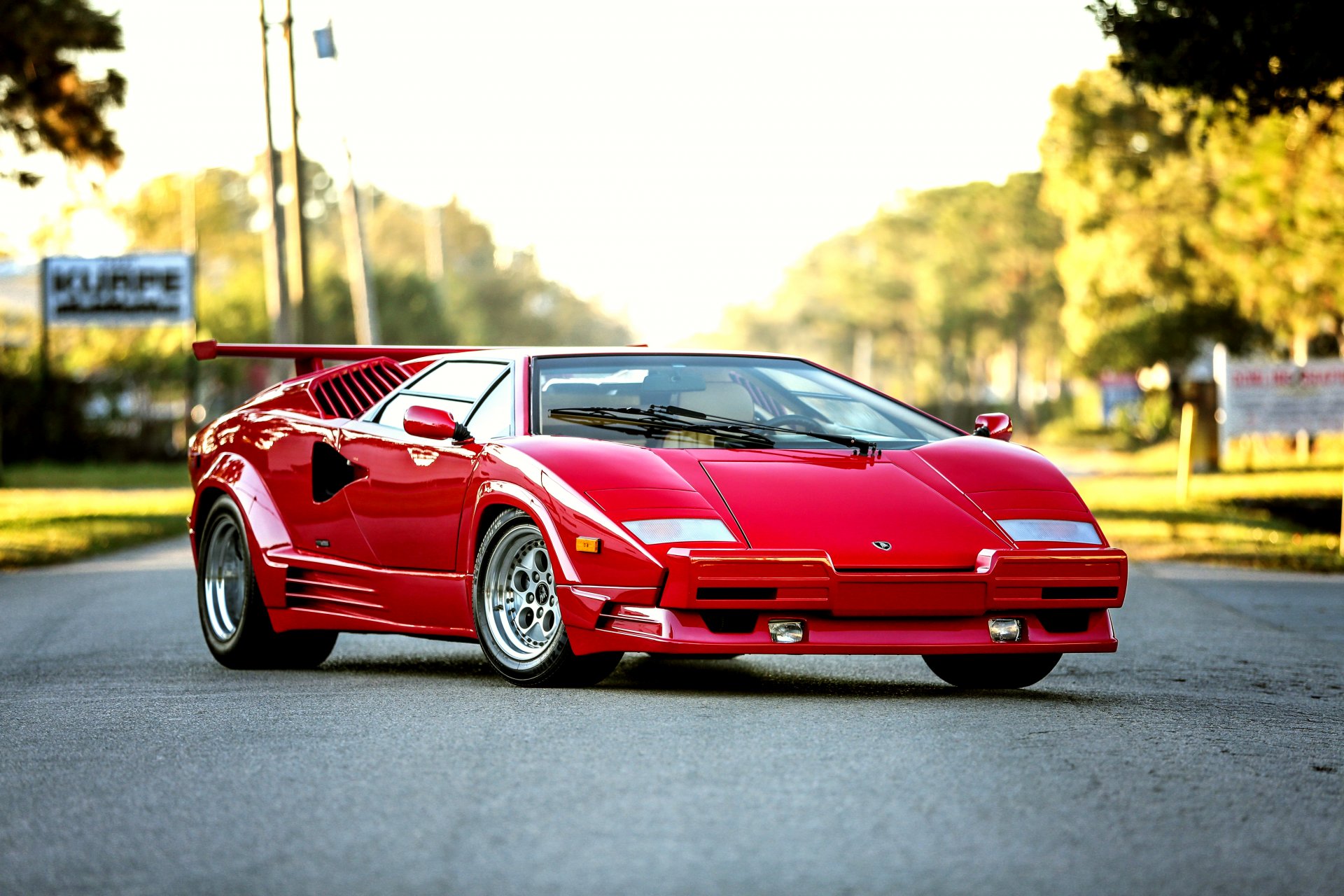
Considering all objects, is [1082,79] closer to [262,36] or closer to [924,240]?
[262,36]

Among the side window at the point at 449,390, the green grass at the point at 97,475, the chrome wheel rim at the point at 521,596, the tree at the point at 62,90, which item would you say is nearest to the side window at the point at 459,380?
the side window at the point at 449,390

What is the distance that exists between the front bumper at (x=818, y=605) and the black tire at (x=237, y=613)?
7.83 feet

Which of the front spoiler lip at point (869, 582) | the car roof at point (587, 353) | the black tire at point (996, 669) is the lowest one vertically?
the black tire at point (996, 669)

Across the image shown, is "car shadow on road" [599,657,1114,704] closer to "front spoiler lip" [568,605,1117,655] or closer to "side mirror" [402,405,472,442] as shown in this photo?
"front spoiler lip" [568,605,1117,655]

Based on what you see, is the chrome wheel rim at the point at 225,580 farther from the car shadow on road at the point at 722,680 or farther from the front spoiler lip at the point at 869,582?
the front spoiler lip at the point at 869,582

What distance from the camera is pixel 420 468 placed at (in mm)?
8406

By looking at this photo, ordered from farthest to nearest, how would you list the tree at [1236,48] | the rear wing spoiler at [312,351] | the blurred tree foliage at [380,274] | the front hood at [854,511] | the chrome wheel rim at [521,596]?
the blurred tree foliage at [380,274]
the tree at [1236,48]
the rear wing spoiler at [312,351]
the chrome wheel rim at [521,596]
the front hood at [854,511]

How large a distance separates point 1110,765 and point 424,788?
202 centimetres

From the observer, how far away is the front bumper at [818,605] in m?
7.14

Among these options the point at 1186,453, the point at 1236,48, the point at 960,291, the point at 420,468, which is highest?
the point at 960,291

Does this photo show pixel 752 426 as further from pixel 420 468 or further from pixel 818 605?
pixel 420 468

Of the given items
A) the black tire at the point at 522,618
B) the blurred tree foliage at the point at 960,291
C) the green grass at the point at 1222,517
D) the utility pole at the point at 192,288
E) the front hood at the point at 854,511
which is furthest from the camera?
the blurred tree foliage at the point at 960,291

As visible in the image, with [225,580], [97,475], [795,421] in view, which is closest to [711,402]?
[795,421]

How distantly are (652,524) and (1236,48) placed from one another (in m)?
11.4
